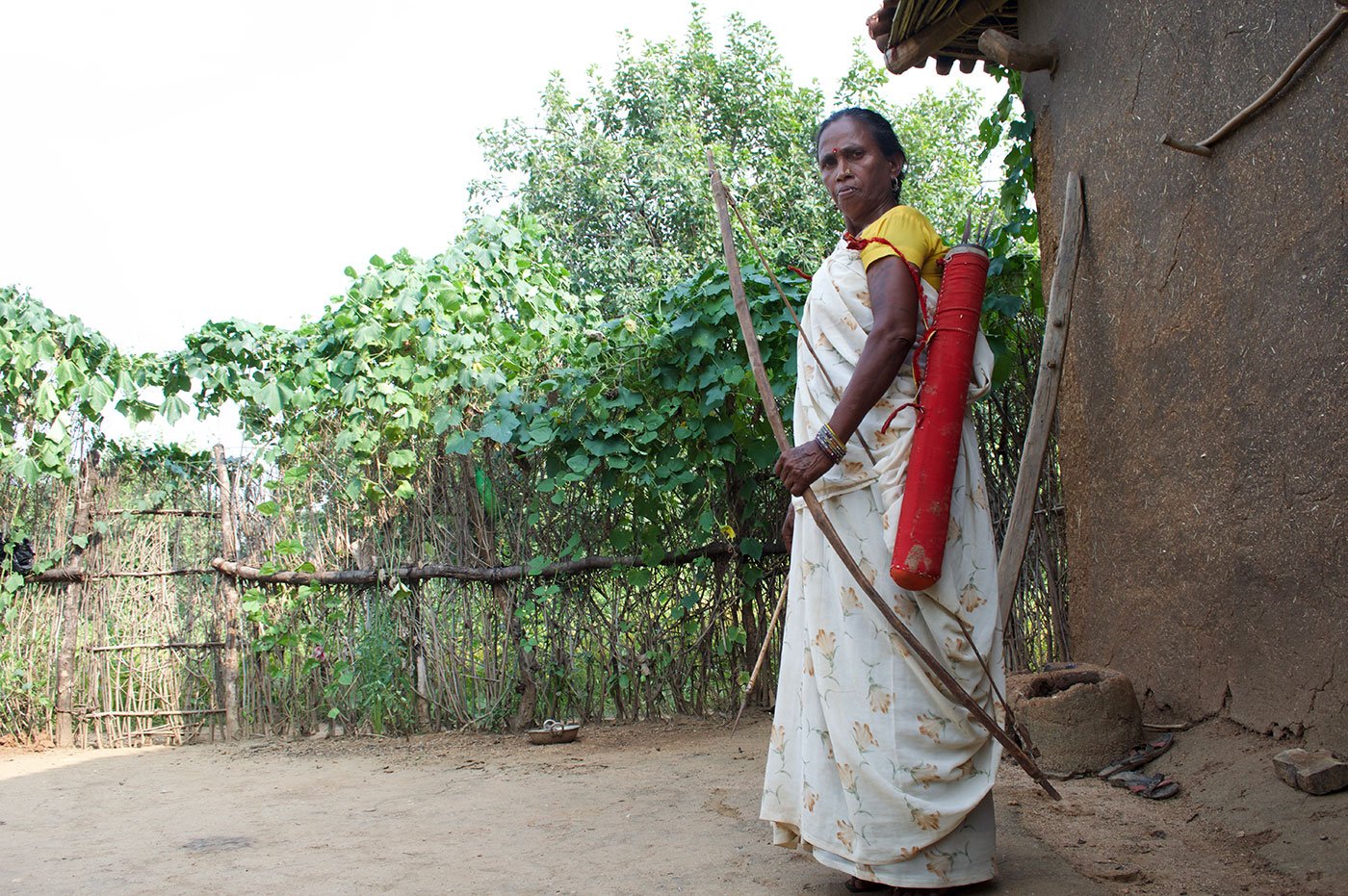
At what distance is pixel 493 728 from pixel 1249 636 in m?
3.90

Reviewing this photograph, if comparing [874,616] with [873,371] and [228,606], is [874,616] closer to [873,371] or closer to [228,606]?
[873,371]

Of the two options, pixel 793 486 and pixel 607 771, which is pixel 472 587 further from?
pixel 793 486

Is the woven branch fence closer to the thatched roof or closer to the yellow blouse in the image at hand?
the thatched roof

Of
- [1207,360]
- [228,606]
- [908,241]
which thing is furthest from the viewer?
[228,606]

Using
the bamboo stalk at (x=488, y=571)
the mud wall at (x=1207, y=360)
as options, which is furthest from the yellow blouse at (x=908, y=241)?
the bamboo stalk at (x=488, y=571)

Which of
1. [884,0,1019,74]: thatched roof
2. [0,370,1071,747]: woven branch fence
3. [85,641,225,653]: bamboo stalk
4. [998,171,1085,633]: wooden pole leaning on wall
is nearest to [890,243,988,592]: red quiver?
[998,171,1085,633]: wooden pole leaning on wall

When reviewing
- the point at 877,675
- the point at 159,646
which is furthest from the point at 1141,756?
the point at 159,646

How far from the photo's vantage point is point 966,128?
1945 cm

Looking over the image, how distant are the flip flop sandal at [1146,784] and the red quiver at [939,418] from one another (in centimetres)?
135

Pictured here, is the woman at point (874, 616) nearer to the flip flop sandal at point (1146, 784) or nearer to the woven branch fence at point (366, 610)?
the flip flop sandal at point (1146, 784)

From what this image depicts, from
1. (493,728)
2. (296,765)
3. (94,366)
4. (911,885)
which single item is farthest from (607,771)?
(94,366)

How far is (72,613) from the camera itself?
20.5 feet

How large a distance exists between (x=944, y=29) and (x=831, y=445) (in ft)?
9.21

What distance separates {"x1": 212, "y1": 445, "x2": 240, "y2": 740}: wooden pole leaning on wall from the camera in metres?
6.09
